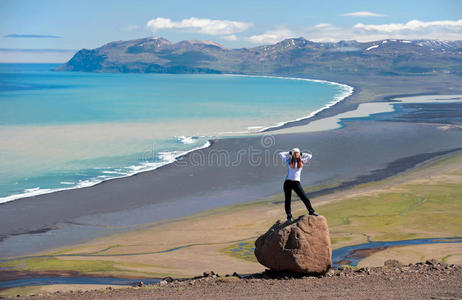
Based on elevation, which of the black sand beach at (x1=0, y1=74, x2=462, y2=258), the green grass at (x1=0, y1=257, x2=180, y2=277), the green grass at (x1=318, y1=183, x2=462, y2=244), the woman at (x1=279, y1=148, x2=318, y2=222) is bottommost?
the green grass at (x1=318, y1=183, x2=462, y2=244)

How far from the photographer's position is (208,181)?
36812mm

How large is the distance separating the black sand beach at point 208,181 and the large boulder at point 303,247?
38.4ft

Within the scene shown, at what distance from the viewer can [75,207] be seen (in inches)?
1191

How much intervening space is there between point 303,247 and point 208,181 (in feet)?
68.4

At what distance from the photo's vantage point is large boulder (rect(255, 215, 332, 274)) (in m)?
16.3

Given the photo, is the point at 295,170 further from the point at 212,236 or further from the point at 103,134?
the point at 103,134

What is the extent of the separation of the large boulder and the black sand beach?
38.4 feet

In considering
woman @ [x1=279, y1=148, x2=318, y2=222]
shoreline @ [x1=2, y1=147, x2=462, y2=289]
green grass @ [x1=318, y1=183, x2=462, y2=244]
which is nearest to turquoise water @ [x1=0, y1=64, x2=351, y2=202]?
shoreline @ [x1=2, y1=147, x2=462, y2=289]

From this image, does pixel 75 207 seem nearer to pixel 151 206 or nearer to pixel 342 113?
pixel 151 206

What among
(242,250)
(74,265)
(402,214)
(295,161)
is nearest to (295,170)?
(295,161)

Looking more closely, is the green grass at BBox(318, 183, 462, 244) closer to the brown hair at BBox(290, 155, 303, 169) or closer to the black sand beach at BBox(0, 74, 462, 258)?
the black sand beach at BBox(0, 74, 462, 258)

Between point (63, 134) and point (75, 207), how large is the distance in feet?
106

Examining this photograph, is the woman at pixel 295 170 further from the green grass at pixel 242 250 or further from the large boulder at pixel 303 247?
the green grass at pixel 242 250

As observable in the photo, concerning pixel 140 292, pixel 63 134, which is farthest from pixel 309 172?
pixel 63 134
